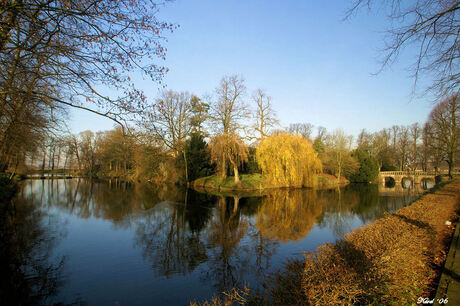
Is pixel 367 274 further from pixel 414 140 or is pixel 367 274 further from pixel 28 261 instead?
pixel 414 140

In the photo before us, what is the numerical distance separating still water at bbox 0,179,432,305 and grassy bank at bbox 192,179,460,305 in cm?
141

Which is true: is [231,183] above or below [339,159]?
below

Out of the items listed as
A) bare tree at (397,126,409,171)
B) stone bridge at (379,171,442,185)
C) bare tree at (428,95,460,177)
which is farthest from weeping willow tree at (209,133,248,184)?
bare tree at (397,126,409,171)

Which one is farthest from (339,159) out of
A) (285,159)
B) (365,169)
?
(285,159)

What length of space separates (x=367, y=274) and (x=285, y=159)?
19.4 m

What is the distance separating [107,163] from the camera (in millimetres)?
41094

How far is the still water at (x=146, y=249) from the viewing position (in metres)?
4.60

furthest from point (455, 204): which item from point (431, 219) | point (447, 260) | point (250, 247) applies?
point (250, 247)

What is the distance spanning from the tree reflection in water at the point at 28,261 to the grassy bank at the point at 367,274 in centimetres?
321

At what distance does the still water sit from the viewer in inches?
181

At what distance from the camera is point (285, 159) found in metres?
22.5

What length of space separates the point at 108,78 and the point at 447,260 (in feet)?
21.4

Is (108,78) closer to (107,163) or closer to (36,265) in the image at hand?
(36,265)

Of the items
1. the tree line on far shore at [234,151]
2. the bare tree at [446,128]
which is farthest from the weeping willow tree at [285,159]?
the bare tree at [446,128]
